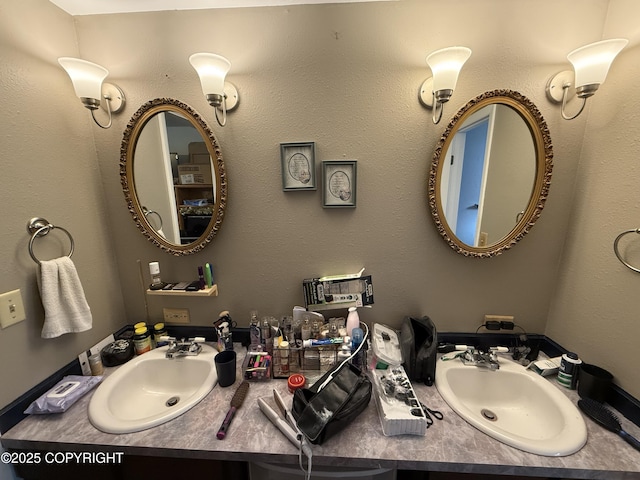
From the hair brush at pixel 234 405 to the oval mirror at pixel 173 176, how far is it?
0.60 meters

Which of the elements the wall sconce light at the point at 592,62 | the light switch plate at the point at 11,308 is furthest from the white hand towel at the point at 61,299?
the wall sconce light at the point at 592,62

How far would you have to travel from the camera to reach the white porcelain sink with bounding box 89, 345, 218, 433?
2.80ft

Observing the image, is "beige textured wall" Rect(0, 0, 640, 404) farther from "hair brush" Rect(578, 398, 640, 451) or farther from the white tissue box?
the white tissue box

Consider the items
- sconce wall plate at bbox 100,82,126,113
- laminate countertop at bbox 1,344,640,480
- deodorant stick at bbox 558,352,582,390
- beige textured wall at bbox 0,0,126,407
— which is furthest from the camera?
sconce wall plate at bbox 100,82,126,113

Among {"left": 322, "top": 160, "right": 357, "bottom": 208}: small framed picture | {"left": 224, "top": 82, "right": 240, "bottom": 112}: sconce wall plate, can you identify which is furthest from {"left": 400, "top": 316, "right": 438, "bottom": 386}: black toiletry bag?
{"left": 224, "top": 82, "right": 240, "bottom": 112}: sconce wall plate

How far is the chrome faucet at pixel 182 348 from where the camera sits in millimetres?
1056

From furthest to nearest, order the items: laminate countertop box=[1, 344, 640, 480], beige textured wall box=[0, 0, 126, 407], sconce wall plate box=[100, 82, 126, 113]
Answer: sconce wall plate box=[100, 82, 126, 113] → beige textured wall box=[0, 0, 126, 407] → laminate countertop box=[1, 344, 640, 480]

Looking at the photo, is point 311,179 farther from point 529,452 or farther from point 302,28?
point 529,452

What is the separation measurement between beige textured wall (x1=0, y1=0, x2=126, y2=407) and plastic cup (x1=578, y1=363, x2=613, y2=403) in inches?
75.0

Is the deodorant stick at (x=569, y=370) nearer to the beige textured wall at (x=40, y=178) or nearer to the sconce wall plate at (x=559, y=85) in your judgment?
the sconce wall plate at (x=559, y=85)

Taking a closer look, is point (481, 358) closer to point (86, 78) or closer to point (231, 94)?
point (231, 94)

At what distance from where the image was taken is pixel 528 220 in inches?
39.2

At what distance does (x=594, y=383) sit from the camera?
0.82 meters

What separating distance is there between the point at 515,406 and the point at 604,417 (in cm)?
25
